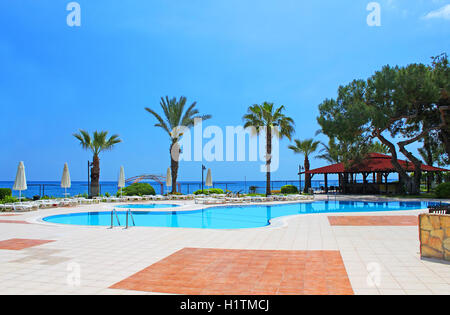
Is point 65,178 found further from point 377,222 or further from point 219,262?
point 377,222

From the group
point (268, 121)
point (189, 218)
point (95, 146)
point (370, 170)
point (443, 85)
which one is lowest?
point (189, 218)

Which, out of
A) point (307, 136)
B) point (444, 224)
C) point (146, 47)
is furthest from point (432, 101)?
point (444, 224)

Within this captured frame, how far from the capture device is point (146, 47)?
760 inches

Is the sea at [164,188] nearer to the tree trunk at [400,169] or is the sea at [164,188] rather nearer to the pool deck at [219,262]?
the tree trunk at [400,169]

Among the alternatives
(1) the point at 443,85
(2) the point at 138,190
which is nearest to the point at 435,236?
(2) the point at 138,190

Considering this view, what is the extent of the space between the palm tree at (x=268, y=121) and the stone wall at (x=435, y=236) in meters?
18.9

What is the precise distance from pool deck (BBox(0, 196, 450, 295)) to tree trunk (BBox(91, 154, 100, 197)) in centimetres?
1554

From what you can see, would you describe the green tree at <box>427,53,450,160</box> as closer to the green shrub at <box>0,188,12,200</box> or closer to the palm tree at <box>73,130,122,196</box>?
the palm tree at <box>73,130,122,196</box>

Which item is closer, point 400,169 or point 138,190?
point 138,190

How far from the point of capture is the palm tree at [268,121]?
24922 mm

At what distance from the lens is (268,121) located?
25.0m

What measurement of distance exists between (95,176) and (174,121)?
23.8ft

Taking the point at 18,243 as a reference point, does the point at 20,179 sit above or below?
above
